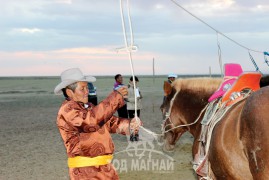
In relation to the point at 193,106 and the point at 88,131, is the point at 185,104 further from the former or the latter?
the point at 88,131

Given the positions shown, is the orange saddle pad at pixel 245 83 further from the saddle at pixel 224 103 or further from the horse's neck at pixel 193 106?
the horse's neck at pixel 193 106

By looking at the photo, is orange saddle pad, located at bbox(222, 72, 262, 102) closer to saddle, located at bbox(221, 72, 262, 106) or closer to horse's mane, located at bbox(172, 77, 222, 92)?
saddle, located at bbox(221, 72, 262, 106)

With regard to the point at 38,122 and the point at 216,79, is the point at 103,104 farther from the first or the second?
the point at 38,122

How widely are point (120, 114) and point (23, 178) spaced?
4.87 meters

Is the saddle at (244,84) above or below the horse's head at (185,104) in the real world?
above

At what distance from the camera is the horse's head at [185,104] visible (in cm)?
529

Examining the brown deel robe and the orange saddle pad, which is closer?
the brown deel robe

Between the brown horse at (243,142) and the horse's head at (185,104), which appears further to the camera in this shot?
the horse's head at (185,104)

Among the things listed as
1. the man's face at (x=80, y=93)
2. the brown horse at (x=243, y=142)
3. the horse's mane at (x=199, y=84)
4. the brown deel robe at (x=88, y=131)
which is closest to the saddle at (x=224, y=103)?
the brown horse at (x=243, y=142)

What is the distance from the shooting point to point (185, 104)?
552 cm

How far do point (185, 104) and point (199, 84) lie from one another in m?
Answer: 0.35

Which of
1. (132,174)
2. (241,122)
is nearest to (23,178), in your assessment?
(132,174)

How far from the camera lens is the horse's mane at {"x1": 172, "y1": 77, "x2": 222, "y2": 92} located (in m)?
5.19

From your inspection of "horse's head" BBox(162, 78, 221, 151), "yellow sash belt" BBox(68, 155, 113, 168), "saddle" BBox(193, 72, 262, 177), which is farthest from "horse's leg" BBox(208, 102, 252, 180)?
"horse's head" BBox(162, 78, 221, 151)
